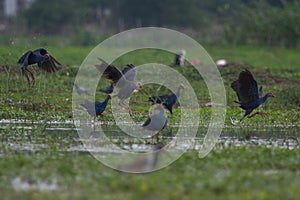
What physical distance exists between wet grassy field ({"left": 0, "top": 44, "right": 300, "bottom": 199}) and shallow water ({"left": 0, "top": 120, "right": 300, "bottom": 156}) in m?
0.02

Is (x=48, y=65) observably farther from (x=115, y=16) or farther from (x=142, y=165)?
(x=115, y=16)

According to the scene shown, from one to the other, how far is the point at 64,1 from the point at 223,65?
2383 centimetres

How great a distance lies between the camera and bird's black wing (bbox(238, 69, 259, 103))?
13664 mm

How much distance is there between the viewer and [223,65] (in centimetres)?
2325

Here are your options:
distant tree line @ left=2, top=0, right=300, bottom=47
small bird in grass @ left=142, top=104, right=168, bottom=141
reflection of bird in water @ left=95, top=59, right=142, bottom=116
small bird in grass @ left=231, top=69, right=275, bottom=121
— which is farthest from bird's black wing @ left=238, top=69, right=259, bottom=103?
distant tree line @ left=2, top=0, right=300, bottom=47

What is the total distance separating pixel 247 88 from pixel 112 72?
252 centimetres

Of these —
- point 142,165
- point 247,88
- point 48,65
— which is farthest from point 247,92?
point 142,165

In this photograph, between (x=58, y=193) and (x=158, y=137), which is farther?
(x=158, y=137)

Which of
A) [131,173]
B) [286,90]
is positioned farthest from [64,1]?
[131,173]

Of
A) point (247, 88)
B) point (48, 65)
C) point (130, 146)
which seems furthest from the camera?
point (48, 65)

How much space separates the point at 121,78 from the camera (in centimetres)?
1484

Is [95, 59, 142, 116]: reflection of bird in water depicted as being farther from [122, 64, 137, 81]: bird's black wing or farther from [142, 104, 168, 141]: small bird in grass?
[142, 104, 168, 141]: small bird in grass

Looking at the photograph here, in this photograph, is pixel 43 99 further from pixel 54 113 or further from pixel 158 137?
pixel 158 137

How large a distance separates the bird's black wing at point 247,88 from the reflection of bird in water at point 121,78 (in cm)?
205
